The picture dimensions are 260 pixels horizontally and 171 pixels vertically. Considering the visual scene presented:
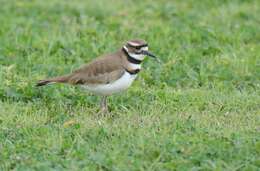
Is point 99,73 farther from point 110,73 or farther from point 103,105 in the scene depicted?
point 103,105

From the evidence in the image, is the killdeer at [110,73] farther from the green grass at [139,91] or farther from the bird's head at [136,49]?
the green grass at [139,91]

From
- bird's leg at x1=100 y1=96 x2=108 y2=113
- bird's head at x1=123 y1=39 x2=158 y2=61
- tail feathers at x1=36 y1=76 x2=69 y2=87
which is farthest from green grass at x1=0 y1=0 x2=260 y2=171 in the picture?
bird's head at x1=123 y1=39 x2=158 y2=61

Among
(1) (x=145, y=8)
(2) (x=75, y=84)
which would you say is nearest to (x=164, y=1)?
(1) (x=145, y=8)

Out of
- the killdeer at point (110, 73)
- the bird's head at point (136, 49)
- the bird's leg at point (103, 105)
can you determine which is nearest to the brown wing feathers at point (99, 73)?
the killdeer at point (110, 73)

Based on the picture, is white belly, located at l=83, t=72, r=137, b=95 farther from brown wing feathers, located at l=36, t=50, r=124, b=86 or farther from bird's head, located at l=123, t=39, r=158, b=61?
bird's head, located at l=123, t=39, r=158, b=61

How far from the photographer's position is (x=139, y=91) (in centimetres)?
935

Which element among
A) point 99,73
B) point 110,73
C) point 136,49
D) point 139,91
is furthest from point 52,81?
point 139,91

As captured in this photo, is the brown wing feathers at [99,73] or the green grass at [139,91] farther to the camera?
the brown wing feathers at [99,73]

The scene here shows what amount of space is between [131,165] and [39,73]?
3.27 metres

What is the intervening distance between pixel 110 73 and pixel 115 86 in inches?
6.4

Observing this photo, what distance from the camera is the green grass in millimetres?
7129

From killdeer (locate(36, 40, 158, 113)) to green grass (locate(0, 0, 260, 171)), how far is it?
30 centimetres

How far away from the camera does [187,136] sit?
747cm

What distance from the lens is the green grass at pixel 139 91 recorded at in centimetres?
713
